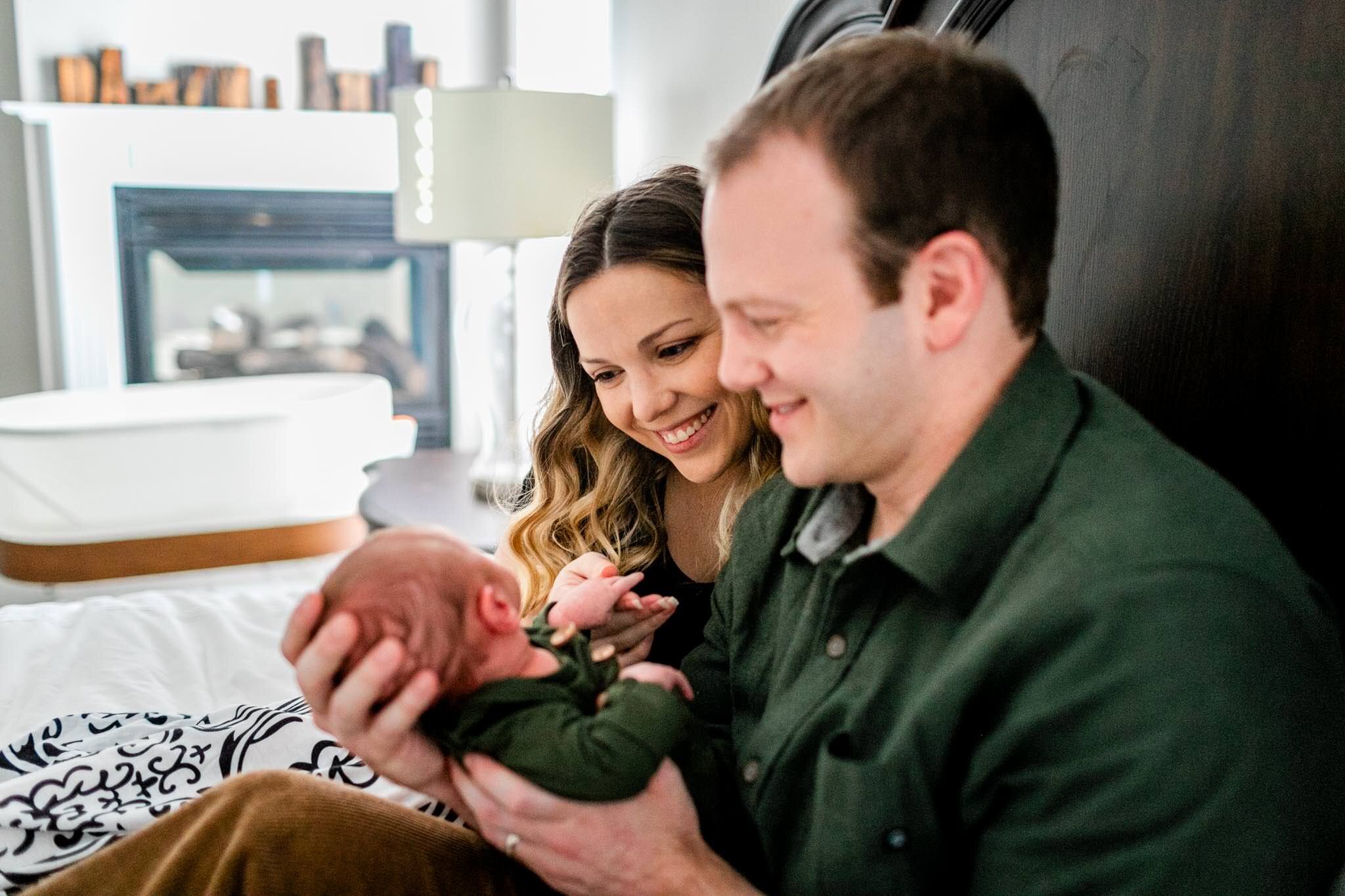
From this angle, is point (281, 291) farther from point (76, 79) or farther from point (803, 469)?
point (803, 469)

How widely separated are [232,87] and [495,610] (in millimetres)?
4158

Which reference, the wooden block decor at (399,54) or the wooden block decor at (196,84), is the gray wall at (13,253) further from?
the wooden block decor at (399,54)

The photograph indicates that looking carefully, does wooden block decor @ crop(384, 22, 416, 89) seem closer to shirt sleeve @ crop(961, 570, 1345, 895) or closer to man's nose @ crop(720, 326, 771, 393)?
man's nose @ crop(720, 326, 771, 393)

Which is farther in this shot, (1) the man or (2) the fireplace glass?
(2) the fireplace glass

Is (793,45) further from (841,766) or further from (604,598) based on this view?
(841,766)

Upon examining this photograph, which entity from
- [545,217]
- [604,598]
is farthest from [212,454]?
[604,598]

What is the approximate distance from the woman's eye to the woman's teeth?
80 millimetres

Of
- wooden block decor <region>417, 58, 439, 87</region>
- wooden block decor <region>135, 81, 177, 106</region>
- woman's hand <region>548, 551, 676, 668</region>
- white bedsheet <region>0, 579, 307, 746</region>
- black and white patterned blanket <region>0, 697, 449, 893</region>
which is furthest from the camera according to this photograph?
wooden block decor <region>417, 58, 439, 87</region>

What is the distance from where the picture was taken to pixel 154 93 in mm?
4363

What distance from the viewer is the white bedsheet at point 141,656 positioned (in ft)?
5.00

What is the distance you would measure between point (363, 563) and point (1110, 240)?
2.58 ft

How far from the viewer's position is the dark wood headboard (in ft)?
2.83

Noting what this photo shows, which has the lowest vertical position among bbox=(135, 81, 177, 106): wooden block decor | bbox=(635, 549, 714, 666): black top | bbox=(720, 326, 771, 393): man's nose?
bbox=(635, 549, 714, 666): black top

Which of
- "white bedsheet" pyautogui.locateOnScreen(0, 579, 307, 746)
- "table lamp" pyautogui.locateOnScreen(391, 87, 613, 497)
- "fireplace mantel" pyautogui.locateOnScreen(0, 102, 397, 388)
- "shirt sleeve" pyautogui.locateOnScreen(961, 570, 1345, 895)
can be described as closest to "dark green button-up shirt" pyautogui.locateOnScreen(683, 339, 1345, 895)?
"shirt sleeve" pyautogui.locateOnScreen(961, 570, 1345, 895)
